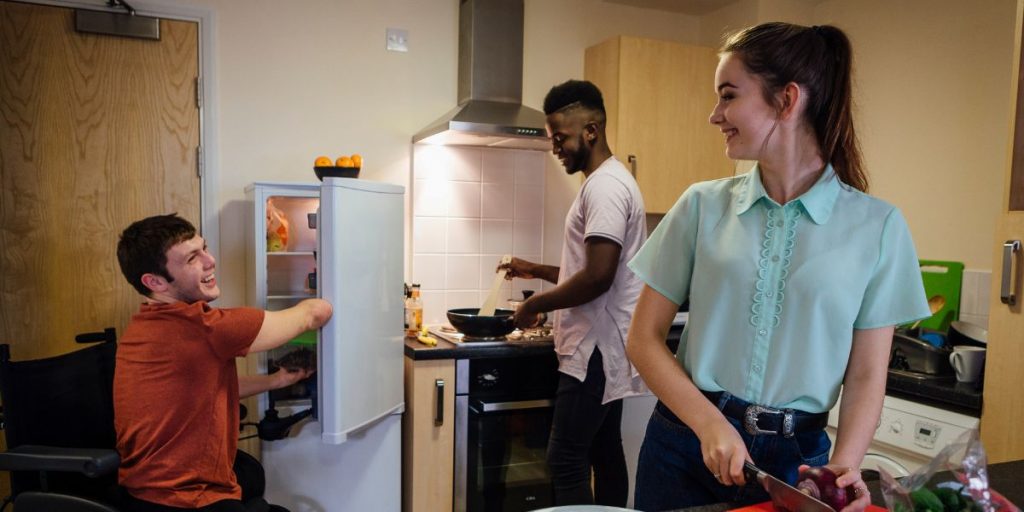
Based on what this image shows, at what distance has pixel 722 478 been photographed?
100 centimetres

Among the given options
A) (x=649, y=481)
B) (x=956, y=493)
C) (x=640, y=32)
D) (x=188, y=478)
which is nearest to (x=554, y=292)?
(x=649, y=481)

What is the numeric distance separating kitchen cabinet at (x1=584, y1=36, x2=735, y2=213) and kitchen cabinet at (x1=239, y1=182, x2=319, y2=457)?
1298 millimetres

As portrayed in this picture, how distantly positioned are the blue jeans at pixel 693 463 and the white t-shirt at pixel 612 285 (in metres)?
0.83

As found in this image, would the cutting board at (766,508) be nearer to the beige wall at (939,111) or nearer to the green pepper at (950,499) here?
the green pepper at (950,499)

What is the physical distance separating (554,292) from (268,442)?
Answer: 1.07 meters

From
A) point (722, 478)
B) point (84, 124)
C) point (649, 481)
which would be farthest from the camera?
point (84, 124)

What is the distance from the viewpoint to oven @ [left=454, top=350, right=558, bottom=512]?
2.49 meters

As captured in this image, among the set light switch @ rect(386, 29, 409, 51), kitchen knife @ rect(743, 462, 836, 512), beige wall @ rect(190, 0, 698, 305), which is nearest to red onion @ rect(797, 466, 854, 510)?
kitchen knife @ rect(743, 462, 836, 512)

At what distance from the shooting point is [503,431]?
2541 millimetres

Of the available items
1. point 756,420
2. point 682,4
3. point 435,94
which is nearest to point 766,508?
point 756,420

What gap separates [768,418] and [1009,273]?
1.24 meters

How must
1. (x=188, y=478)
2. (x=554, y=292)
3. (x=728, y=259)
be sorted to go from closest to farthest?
(x=728, y=259) < (x=188, y=478) < (x=554, y=292)

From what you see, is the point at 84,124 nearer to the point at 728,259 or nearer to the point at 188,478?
the point at 188,478

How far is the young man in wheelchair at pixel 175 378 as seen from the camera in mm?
1690
